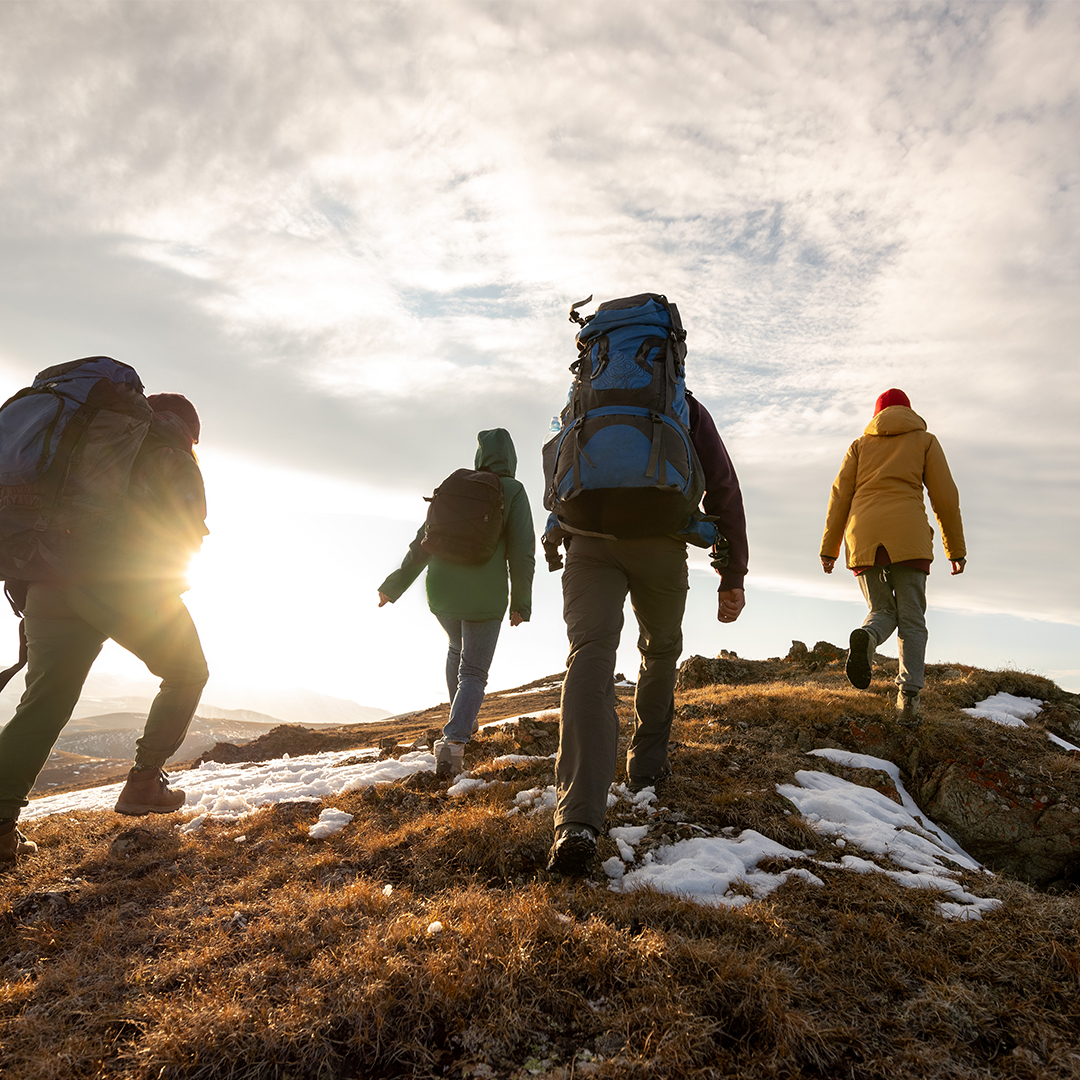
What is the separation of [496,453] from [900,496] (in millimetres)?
4782

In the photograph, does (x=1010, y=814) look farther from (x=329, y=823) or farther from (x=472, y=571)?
(x=329, y=823)

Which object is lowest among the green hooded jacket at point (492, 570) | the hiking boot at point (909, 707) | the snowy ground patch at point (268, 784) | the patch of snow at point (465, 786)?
the snowy ground patch at point (268, 784)

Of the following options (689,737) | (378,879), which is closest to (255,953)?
(378,879)

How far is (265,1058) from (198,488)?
3.99m

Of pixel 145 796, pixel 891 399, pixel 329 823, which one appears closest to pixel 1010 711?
pixel 891 399

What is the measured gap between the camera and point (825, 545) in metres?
8.42

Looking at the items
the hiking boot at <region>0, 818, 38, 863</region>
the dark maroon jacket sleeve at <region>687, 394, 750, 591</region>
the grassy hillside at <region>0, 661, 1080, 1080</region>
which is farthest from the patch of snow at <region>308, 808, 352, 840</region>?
the dark maroon jacket sleeve at <region>687, 394, 750, 591</region>

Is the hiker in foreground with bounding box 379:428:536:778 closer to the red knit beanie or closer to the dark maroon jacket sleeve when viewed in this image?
the dark maroon jacket sleeve

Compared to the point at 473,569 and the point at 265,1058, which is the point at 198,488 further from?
the point at 265,1058

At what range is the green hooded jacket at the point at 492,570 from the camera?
6617 mm

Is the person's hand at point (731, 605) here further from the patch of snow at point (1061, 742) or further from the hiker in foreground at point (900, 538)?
the patch of snow at point (1061, 742)

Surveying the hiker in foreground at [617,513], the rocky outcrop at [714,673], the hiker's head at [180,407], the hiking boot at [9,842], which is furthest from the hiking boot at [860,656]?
the hiking boot at [9,842]

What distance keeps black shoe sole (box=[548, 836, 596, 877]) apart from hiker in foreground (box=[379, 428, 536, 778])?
3.10 m

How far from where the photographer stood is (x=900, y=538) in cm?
739
